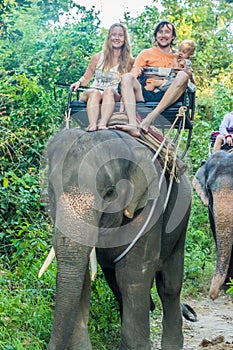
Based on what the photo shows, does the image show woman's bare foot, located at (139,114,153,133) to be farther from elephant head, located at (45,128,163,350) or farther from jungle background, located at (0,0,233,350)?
jungle background, located at (0,0,233,350)

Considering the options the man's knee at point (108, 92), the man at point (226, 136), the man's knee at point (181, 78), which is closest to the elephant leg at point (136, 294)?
the man's knee at point (108, 92)

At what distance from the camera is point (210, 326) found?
6664 mm

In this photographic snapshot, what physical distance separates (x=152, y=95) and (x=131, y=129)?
85cm

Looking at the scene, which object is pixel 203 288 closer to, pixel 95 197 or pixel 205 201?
pixel 205 201

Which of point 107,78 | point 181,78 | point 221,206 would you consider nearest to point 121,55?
point 107,78

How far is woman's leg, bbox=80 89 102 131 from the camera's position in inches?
180

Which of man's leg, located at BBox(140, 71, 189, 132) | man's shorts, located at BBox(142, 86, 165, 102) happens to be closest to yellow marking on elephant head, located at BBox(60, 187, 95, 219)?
man's leg, located at BBox(140, 71, 189, 132)

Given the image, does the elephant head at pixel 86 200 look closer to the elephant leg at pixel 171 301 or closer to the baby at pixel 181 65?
the elephant leg at pixel 171 301

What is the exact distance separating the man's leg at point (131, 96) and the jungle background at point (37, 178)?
1.19 meters

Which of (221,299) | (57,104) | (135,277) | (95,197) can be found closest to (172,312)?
(135,277)

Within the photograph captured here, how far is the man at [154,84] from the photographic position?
16.1 feet

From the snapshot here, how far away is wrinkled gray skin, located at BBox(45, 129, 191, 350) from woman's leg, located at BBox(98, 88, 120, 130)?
182 millimetres

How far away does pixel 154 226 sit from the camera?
4.56 m

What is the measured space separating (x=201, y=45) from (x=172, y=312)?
10712mm
